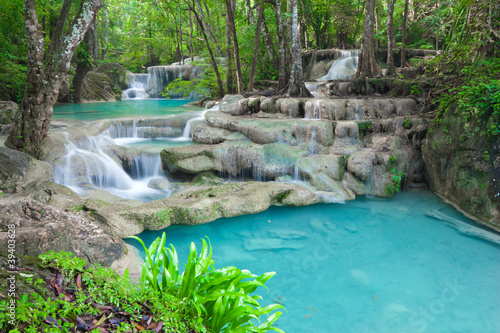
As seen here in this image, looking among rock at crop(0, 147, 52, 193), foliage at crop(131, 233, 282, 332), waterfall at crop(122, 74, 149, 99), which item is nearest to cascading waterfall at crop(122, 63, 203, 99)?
waterfall at crop(122, 74, 149, 99)

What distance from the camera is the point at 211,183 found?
6.91m

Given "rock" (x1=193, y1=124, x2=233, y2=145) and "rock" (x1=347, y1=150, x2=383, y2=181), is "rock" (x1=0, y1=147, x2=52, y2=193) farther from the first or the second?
"rock" (x1=347, y1=150, x2=383, y2=181)

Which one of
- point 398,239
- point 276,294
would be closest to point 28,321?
point 276,294

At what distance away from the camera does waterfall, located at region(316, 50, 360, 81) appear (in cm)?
1534

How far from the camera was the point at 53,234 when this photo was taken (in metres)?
2.55

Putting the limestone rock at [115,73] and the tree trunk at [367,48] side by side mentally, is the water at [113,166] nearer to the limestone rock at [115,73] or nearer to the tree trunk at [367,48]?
the tree trunk at [367,48]

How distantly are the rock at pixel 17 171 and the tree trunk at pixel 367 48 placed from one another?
10087mm

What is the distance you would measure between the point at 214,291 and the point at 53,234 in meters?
1.40

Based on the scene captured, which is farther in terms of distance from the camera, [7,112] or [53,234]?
[7,112]

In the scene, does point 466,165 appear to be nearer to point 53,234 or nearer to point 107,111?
point 53,234

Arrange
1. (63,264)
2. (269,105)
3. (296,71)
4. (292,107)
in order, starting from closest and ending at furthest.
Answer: (63,264), (292,107), (269,105), (296,71)

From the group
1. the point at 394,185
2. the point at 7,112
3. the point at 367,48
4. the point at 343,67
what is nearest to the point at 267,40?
the point at 367,48

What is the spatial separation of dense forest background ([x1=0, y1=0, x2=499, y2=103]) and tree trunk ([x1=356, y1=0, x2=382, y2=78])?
54.8 inches

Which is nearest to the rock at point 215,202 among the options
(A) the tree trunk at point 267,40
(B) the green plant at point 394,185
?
(B) the green plant at point 394,185
